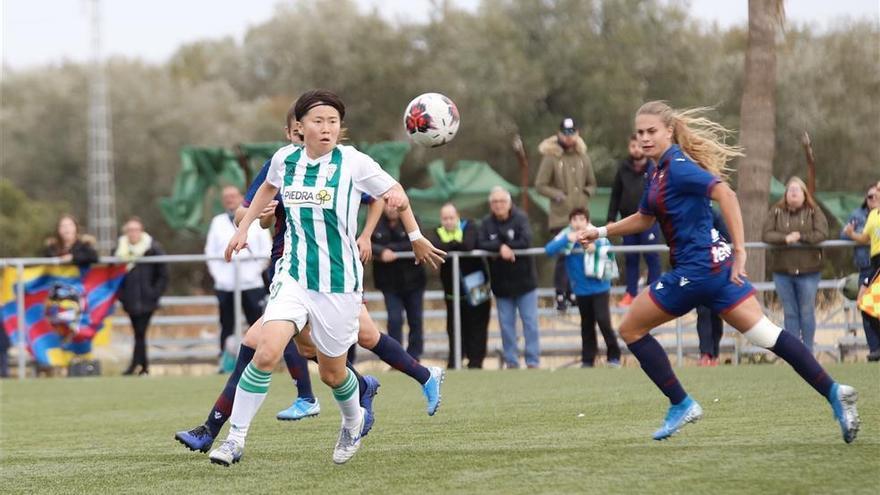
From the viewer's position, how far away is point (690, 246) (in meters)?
7.20

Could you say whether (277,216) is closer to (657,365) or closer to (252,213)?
(252,213)

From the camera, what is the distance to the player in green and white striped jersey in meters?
6.85

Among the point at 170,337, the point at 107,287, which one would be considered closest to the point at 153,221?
the point at 170,337

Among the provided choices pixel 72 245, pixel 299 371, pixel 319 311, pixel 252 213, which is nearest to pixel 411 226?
pixel 319 311

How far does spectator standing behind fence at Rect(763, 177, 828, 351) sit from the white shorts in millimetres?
7644

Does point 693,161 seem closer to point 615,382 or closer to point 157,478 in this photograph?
point 157,478

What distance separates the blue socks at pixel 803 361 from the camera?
708 cm

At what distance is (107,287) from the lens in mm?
16328

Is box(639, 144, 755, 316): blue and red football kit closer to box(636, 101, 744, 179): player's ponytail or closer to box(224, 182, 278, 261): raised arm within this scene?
box(636, 101, 744, 179): player's ponytail

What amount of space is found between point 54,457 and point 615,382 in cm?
507

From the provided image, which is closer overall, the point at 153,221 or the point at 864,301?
the point at 864,301

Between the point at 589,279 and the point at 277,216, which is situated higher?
the point at 277,216

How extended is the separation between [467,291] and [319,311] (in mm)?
8024

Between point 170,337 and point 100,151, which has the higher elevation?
point 100,151
